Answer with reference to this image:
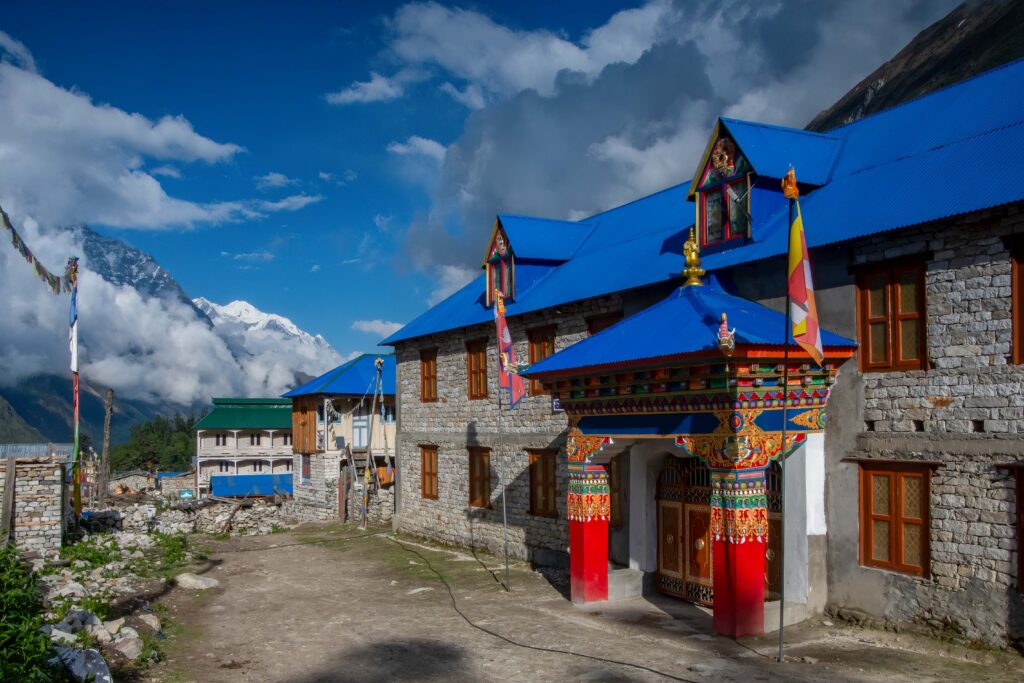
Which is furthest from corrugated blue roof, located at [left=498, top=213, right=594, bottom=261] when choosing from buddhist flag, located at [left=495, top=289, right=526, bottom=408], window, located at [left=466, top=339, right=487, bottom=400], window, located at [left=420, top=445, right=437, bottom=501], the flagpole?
the flagpole

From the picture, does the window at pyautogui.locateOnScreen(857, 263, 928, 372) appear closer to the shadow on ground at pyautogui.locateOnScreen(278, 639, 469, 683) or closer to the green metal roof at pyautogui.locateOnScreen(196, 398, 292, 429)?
the shadow on ground at pyautogui.locateOnScreen(278, 639, 469, 683)

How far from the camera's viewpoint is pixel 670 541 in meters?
15.2

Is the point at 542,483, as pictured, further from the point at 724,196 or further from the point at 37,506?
the point at 37,506

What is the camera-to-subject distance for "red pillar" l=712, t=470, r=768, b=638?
11.6 m

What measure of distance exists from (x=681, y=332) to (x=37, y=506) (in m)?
16.2

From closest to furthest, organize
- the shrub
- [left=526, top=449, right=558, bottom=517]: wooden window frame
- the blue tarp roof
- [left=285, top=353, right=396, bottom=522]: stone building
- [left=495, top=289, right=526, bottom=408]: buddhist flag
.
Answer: the shrub
the blue tarp roof
[left=495, top=289, right=526, bottom=408]: buddhist flag
[left=526, top=449, right=558, bottom=517]: wooden window frame
[left=285, top=353, right=396, bottom=522]: stone building

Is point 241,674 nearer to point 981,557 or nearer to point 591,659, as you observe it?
point 591,659

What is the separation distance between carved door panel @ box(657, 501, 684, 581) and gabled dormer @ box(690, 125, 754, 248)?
191 inches

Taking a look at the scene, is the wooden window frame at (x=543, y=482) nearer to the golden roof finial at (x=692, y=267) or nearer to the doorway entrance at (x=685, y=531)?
the doorway entrance at (x=685, y=531)

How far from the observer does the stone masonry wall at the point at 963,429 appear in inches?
421

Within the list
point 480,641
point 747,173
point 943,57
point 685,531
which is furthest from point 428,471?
point 943,57

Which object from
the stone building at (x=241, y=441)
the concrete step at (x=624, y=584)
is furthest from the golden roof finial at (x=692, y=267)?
the stone building at (x=241, y=441)

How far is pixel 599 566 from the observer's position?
1462 centimetres

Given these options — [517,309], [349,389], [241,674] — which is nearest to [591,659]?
[241,674]
